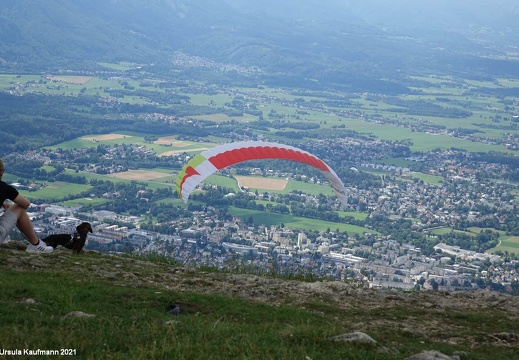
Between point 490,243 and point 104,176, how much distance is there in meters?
16.6

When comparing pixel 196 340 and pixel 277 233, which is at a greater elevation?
pixel 196 340

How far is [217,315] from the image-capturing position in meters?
7.18

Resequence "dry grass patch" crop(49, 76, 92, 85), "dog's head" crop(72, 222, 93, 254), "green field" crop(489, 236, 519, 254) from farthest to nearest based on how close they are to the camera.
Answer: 1. "dry grass patch" crop(49, 76, 92, 85)
2. "green field" crop(489, 236, 519, 254)
3. "dog's head" crop(72, 222, 93, 254)

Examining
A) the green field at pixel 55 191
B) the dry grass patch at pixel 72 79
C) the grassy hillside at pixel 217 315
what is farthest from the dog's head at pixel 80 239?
the dry grass patch at pixel 72 79

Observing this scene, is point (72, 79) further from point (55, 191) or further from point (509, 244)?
point (509, 244)

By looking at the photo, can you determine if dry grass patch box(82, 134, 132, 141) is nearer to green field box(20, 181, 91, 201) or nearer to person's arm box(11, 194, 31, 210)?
green field box(20, 181, 91, 201)

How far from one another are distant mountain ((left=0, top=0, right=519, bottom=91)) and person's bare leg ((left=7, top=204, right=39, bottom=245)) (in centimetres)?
6204

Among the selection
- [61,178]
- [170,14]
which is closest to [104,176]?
[61,178]

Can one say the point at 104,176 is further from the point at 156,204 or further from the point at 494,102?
the point at 494,102

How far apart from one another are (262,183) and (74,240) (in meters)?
26.9

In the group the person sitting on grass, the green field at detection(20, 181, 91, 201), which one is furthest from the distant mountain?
the person sitting on grass

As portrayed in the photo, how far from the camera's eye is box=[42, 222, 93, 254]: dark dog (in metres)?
10.4

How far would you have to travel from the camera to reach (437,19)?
16588 centimetres

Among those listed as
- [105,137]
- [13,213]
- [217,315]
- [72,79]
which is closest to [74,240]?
[13,213]
